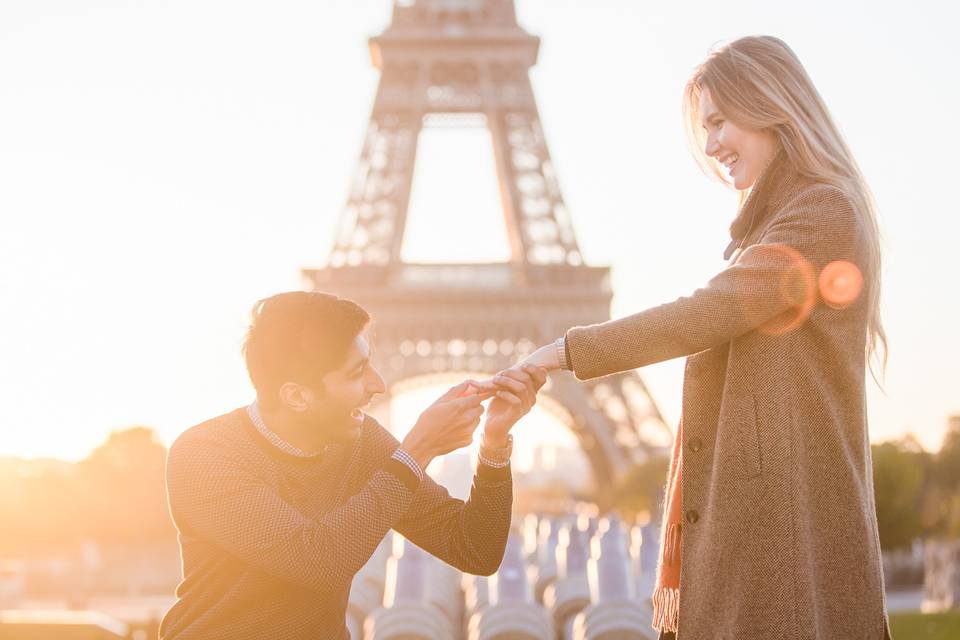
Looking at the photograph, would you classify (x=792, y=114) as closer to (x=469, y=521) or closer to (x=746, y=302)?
(x=746, y=302)

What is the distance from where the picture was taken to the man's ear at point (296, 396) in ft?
10.4

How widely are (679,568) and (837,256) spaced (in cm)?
102

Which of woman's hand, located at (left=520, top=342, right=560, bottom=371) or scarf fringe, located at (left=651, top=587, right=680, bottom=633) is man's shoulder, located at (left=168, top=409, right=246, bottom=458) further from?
scarf fringe, located at (left=651, top=587, right=680, bottom=633)

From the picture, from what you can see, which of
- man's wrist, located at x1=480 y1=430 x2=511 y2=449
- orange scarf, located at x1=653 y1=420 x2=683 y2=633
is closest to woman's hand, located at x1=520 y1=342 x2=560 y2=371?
man's wrist, located at x1=480 y1=430 x2=511 y2=449

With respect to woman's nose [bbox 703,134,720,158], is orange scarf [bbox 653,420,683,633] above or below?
below

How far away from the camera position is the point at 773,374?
3020mm

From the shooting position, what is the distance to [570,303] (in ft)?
111

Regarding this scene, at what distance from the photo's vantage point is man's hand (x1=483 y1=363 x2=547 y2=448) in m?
3.50

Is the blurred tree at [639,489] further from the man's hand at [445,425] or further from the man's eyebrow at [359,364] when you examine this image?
the man's eyebrow at [359,364]

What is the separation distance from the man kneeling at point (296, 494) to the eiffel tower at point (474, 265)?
2909 cm

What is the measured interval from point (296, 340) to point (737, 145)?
142 cm

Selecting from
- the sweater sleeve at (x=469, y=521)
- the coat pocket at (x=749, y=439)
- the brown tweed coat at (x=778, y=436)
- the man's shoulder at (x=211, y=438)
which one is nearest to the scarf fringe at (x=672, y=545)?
the brown tweed coat at (x=778, y=436)

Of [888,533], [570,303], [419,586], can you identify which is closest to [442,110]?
[570,303]

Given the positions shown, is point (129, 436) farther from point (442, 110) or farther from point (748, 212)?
point (748, 212)
